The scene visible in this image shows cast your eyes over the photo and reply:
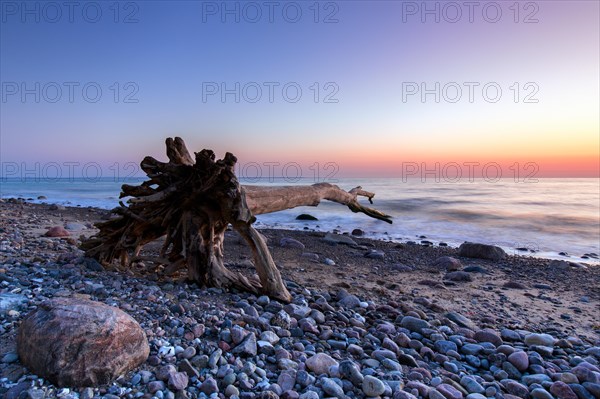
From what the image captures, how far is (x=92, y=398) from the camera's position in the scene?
1914mm

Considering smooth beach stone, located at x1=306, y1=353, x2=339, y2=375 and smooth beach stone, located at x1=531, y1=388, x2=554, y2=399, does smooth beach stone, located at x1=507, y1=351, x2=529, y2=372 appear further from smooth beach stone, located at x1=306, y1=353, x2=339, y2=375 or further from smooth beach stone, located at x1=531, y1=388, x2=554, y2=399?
smooth beach stone, located at x1=306, y1=353, x2=339, y2=375

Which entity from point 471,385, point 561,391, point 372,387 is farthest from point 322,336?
point 561,391

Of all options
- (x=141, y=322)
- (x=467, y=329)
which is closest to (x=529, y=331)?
(x=467, y=329)

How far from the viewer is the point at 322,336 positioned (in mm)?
3123

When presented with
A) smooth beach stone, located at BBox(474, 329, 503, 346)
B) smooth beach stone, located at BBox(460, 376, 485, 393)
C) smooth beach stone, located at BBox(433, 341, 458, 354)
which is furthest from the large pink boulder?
smooth beach stone, located at BBox(474, 329, 503, 346)

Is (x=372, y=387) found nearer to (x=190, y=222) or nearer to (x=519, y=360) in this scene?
(x=519, y=360)

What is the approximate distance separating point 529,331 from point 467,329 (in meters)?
0.75

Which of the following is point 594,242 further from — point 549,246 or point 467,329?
point 467,329

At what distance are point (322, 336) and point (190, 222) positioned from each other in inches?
82.7

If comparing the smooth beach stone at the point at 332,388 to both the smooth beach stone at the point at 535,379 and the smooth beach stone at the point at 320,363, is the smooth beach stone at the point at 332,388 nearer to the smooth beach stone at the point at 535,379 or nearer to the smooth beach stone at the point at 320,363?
the smooth beach stone at the point at 320,363

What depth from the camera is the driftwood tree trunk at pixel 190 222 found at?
4113 mm

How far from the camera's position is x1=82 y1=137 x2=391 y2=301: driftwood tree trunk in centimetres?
411

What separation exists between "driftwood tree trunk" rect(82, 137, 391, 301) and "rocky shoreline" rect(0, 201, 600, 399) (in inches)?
8.7

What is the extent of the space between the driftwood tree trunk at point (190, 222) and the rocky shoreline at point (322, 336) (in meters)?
0.22
